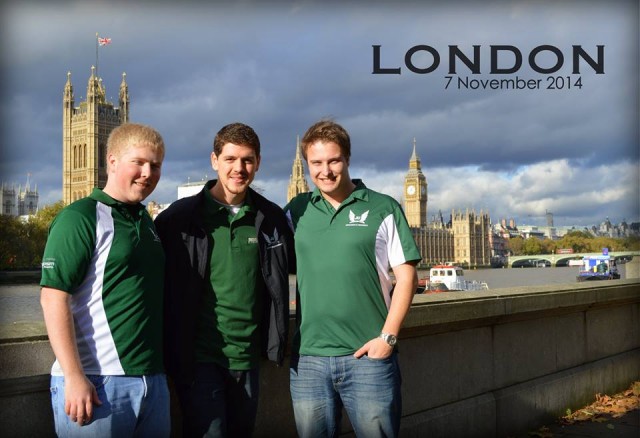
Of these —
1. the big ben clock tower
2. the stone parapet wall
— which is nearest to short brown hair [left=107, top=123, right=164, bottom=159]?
the stone parapet wall


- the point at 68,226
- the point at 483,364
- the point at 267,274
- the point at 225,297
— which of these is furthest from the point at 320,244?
the point at 483,364

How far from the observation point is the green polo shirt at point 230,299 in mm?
2516

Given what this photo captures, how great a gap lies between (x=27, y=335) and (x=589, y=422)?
12.0ft

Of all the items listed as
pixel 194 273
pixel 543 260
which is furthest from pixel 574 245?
pixel 194 273

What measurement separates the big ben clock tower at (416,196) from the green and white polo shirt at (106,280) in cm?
12482

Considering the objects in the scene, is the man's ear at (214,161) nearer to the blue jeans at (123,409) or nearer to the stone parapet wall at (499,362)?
the blue jeans at (123,409)

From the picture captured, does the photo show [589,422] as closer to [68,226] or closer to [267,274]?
[267,274]

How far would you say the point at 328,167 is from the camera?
2635 millimetres

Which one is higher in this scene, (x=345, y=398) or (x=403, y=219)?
(x=403, y=219)

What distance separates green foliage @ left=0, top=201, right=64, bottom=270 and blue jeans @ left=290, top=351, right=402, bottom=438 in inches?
2202

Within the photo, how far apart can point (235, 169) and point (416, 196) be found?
13113 centimetres

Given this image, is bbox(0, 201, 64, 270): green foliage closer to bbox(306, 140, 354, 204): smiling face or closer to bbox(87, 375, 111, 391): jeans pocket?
bbox(306, 140, 354, 204): smiling face

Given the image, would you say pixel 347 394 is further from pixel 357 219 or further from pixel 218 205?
pixel 218 205

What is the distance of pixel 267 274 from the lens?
2.58 m
